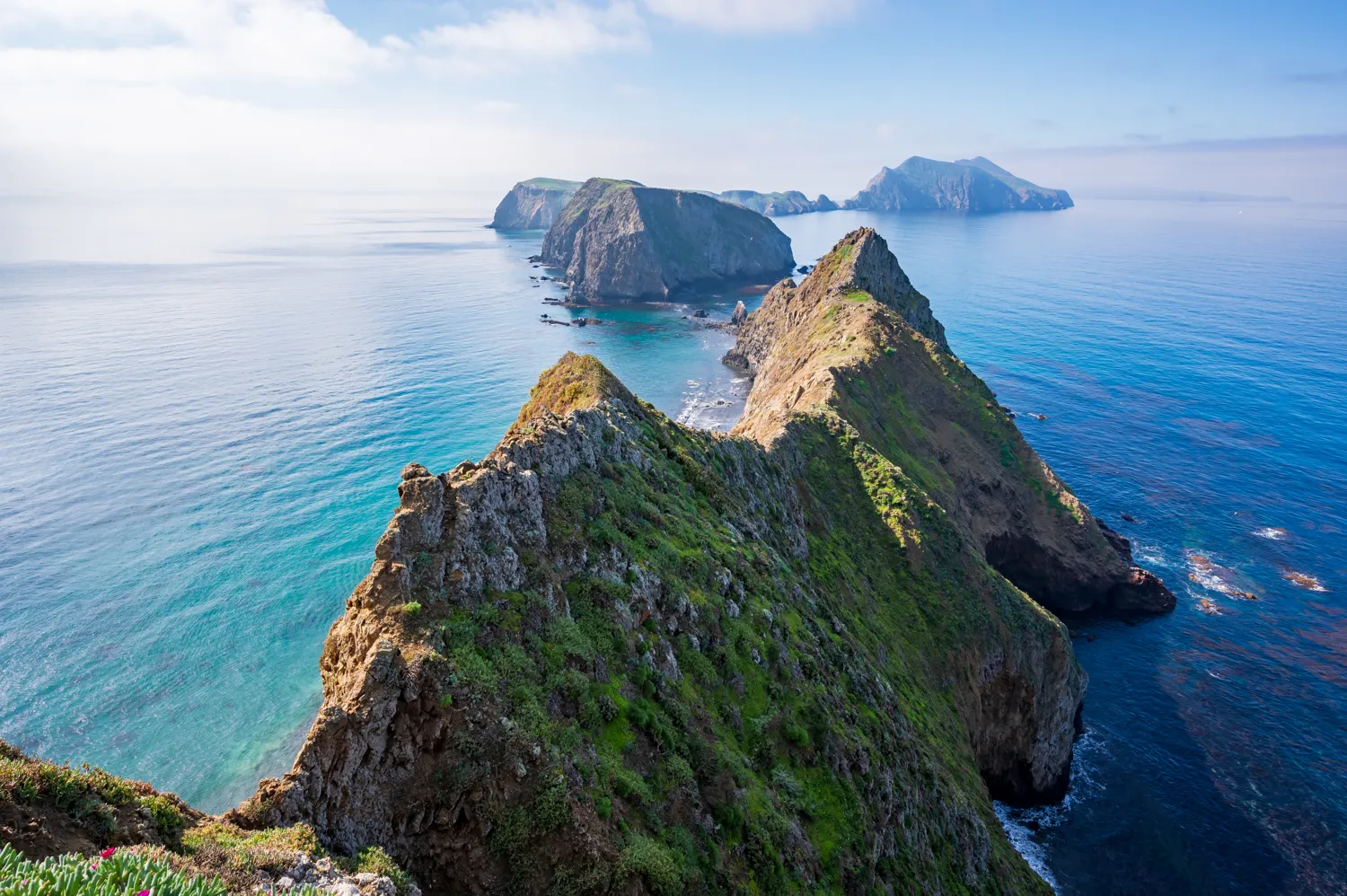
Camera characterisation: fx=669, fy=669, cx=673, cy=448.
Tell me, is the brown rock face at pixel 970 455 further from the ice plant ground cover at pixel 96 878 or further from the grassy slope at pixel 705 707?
the ice plant ground cover at pixel 96 878

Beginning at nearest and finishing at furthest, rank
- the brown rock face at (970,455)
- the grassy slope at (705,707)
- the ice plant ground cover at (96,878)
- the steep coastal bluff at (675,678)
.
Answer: the ice plant ground cover at (96,878), the steep coastal bluff at (675,678), the grassy slope at (705,707), the brown rock face at (970,455)

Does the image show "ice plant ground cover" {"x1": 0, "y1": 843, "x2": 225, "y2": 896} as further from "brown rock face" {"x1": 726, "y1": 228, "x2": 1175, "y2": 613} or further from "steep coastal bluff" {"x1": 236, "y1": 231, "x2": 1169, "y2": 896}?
"brown rock face" {"x1": 726, "y1": 228, "x2": 1175, "y2": 613}

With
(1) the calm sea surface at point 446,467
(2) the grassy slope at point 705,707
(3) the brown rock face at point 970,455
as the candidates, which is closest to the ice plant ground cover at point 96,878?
(2) the grassy slope at point 705,707

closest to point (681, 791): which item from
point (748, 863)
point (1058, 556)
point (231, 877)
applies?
point (748, 863)

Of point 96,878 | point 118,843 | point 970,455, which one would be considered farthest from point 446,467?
point 96,878

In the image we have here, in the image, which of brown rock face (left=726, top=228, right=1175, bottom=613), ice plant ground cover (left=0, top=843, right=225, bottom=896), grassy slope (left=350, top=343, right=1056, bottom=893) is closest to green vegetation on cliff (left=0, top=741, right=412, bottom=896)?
ice plant ground cover (left=0, top=843, right=225, bottom=896)

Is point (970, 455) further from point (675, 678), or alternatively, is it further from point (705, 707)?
point (675, 678)
